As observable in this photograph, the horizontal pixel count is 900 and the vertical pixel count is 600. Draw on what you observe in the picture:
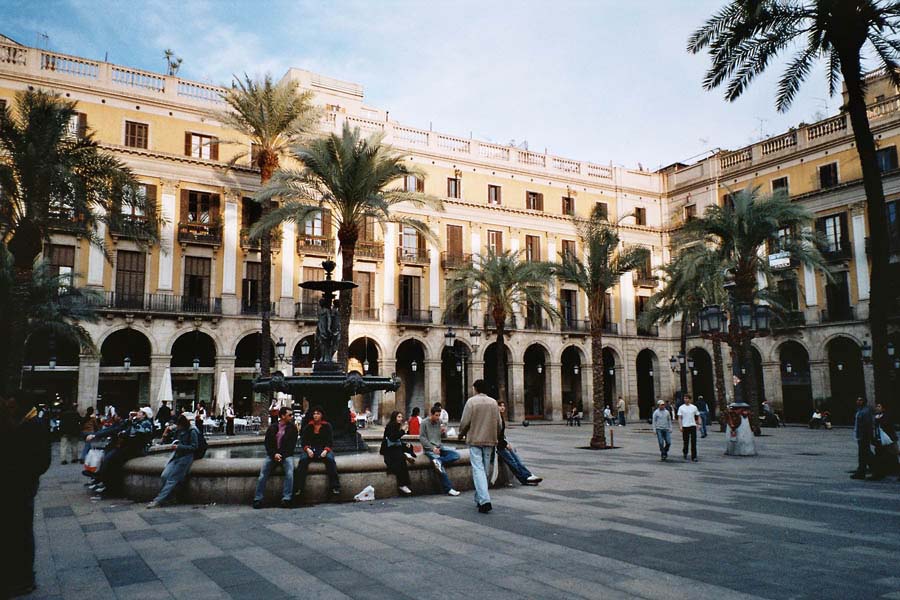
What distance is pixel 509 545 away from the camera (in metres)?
6.43

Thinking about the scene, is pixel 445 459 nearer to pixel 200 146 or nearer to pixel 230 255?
pixel 230 255

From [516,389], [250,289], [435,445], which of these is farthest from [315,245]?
[435,445]

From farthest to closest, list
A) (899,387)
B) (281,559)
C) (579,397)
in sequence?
1. (579,397)
2. (899,387)
3. (281,559)

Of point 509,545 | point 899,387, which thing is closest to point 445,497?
point 509,545

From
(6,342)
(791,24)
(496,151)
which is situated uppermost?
(496,151)

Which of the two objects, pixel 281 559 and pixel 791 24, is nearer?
pixel 281 559

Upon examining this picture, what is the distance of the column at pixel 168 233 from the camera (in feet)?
103

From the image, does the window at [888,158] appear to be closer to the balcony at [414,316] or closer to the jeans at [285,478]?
the balcony at [414,316]

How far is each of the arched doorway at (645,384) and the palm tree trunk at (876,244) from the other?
35.0m

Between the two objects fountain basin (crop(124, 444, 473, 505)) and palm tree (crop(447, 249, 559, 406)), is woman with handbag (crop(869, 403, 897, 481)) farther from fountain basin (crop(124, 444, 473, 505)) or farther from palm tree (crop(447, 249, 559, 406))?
palm tree (crop(447, 249, 559, 406))

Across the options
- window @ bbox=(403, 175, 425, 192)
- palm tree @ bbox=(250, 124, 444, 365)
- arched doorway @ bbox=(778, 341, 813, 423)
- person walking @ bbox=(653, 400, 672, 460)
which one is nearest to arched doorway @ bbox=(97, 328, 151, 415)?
palm tree @ bbox=(250, 124, 444, 365)

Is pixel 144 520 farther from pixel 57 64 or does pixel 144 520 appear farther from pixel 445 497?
pixel 57 64

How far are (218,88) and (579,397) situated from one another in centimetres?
2978

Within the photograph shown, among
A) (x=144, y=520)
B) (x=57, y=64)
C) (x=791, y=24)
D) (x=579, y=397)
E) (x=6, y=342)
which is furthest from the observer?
(x=579, y=397)
